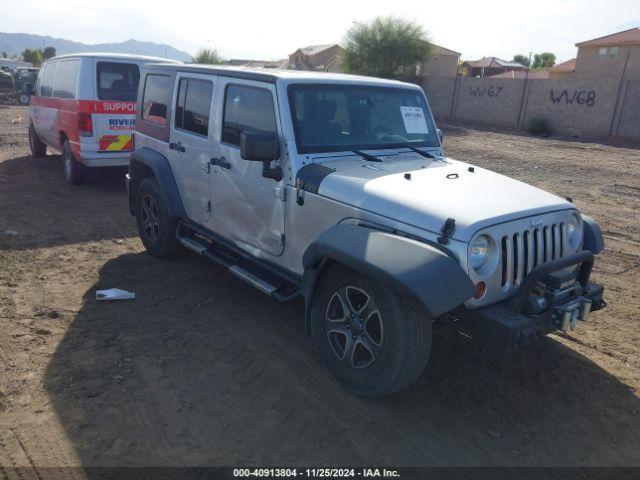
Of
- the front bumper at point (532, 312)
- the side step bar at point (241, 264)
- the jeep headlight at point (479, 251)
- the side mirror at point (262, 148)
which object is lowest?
the side step bar at point (241, 264)

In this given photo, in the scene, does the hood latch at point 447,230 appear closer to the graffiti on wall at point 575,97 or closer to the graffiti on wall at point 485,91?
the graffiti on wall at point 575,97

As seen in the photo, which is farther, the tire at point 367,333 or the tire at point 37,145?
the tire at point 37,145

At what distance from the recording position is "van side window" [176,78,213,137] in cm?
482

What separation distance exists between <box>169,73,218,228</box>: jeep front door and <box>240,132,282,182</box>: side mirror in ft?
3.42

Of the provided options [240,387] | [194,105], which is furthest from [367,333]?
[194,105]

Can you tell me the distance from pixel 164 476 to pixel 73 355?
1.51m

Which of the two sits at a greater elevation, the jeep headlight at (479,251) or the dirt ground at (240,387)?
the jeep headlight at (479,251)

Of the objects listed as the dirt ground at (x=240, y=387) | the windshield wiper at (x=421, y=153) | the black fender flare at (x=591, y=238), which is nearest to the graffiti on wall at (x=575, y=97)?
the dirt ground at (x=240, y=387)

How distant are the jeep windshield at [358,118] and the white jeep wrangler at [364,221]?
0.01 metres

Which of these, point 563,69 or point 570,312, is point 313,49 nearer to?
point 563,69

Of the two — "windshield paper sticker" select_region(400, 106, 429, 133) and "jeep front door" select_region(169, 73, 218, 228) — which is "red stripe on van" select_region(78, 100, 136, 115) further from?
"windshield paper sticker" select_region(400, 106, 429, 133)

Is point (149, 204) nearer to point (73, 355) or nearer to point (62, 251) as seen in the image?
point (62, 251)

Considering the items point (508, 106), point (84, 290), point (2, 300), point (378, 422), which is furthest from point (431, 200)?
point (508, 106)

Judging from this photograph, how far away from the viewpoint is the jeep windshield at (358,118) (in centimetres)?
400
